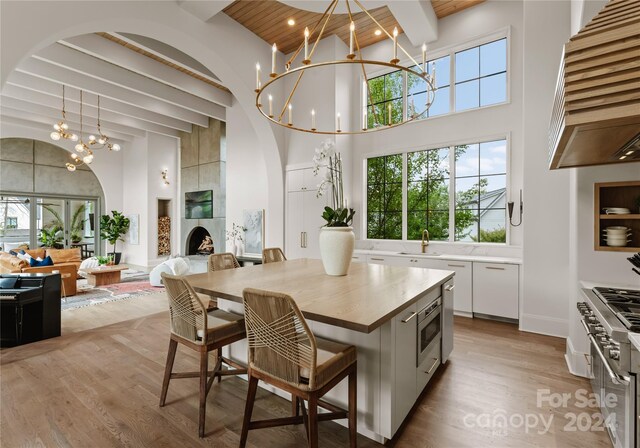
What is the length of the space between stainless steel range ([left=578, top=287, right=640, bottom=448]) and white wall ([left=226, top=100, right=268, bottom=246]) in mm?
5326

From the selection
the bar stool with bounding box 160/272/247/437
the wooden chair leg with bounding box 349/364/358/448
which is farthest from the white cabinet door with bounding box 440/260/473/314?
the bar stool with bounding box 160/272/247/437

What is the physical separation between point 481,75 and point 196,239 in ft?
26.3

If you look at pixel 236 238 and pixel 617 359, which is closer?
pixel 617 359

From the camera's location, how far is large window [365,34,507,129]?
4395mm

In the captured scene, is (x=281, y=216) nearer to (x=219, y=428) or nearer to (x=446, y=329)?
(x=446, y=329)

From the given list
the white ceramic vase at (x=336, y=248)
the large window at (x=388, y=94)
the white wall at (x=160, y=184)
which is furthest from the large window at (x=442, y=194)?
the white wall at (x=160, y=184)

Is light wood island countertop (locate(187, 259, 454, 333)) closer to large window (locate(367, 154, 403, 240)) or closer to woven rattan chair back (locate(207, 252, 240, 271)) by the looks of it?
woven rattan chair back (locate(207, 252, 240, 271))

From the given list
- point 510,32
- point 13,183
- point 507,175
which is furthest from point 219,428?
point 13,183

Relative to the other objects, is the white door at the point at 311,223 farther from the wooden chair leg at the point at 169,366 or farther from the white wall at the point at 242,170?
the wooden chair leg at the point at 169,366

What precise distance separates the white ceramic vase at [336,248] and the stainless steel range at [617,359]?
60.5 inches

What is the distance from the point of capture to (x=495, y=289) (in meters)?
3.88

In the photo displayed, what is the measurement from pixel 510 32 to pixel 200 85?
5501 mm

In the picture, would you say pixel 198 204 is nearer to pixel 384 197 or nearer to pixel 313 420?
pixel 384 197

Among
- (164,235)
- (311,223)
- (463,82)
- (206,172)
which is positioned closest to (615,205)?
(463,82)
